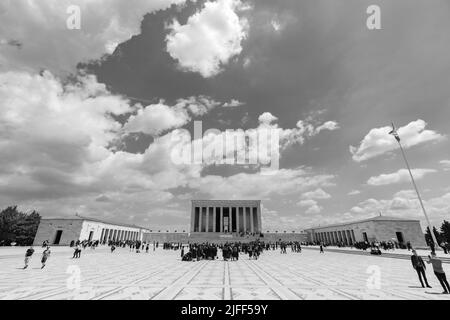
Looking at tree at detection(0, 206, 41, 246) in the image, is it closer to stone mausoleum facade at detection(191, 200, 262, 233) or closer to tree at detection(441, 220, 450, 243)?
stone mausoleum facade at detection(191, 200, 262, 233)

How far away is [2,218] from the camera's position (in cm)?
4753

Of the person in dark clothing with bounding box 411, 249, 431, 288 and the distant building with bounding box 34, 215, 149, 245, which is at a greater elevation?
the distant building with bounding box 34, 215, 149, 245

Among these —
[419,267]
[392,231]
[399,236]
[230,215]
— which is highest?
[230,215]

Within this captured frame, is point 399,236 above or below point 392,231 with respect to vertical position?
below

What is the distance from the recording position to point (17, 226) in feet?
166

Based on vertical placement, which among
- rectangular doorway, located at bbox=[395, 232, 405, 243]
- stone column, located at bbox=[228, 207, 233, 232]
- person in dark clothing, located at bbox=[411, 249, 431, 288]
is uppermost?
stone column, located at bbox=[228, 207, 233, 232]

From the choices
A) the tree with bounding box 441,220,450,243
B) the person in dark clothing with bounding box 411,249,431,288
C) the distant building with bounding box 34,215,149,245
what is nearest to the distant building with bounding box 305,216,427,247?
the tree with bounding box 441,220,450,243

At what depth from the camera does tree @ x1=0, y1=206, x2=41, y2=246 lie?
4706 centimetres

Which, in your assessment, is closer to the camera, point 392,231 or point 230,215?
point 392,231

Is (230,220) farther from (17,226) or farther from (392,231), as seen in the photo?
(17,226)

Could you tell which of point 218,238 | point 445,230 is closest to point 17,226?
point 218,238
